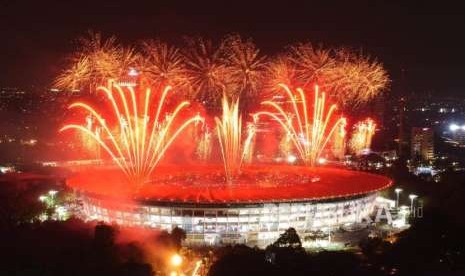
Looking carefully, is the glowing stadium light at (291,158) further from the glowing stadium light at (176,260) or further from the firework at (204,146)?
the glowing stadium light at (176,260)

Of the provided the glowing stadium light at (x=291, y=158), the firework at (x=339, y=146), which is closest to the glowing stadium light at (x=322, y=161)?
the glowing stadium light at (x=291, y=158)

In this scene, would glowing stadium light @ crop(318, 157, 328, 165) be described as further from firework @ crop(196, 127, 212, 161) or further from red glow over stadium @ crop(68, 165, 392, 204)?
red glow over stadium @ crop(68, 165, 392, 204)

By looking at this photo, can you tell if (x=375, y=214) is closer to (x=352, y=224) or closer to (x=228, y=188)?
(x=352, y=224)

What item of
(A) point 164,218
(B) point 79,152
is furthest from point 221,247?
(B) point 79,152

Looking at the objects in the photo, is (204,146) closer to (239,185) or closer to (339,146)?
(339,146)

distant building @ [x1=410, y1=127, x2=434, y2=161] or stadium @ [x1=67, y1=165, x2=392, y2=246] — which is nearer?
stadium @ [x1=67, y1=165, x2=392, y2=246]

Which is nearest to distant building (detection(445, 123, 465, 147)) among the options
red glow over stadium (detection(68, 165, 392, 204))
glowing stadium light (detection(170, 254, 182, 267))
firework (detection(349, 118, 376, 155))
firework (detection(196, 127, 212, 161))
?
firework (detection(349, 118, 376, 155))
